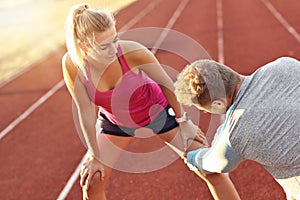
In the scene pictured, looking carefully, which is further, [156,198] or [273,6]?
[273,6]

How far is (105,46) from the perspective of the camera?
117 inches

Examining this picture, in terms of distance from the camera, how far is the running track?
4.91 metres

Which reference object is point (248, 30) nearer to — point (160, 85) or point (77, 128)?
point (77, 128)

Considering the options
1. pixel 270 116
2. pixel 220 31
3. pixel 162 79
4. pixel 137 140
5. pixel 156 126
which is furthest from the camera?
pixel 220 31

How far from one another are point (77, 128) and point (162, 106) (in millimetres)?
3805

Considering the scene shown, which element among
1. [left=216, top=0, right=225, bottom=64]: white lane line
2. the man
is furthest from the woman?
[left=216, top=0, right=225, bottom=64]: white lane line

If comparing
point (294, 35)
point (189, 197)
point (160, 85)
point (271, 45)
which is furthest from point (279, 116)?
point (294, 35)

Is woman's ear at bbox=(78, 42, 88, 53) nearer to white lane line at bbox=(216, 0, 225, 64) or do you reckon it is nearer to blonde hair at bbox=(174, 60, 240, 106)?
blonde hair at bbox=(174, 60, 240, 106)

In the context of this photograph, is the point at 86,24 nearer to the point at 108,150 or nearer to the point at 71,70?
the point at 71,70

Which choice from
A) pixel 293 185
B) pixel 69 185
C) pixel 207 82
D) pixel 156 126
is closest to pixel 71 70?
pixel 156 126

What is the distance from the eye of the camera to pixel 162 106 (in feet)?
11.3

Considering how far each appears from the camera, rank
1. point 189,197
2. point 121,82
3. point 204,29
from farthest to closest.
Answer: point 204,29
point 189,197
point 121,82

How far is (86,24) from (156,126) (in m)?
1.02

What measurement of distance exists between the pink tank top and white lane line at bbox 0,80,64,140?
4.52 meters
